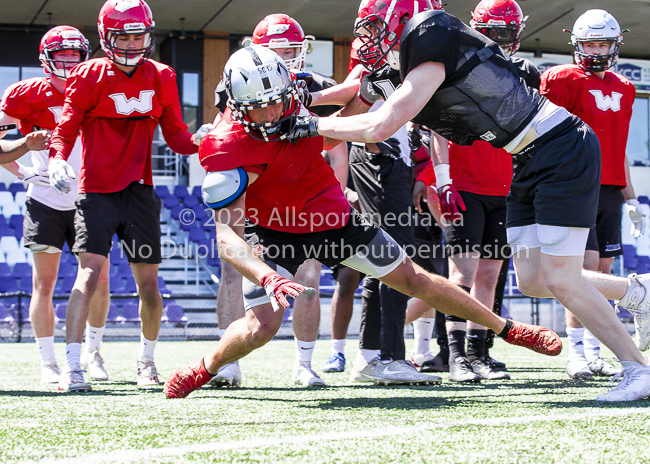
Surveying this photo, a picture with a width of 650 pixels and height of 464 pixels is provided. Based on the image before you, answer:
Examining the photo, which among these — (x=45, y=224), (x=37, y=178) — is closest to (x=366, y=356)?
(x=45, y=224)

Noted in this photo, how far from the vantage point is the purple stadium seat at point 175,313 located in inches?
417

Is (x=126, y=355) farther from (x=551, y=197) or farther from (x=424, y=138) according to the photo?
(x=551, y=197)

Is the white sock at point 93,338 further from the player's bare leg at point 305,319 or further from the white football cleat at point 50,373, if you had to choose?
the player's bare leg at point 305,319

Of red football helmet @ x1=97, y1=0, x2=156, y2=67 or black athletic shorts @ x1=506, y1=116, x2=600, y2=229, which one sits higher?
red football helmet @ x1=97, y1=0, x2=156, y2=67

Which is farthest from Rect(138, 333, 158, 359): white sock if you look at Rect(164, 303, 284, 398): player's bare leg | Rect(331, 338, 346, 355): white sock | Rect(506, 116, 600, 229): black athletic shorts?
Rect(506, 116, 600, 229): black athletic shorts

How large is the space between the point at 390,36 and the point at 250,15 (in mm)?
12656

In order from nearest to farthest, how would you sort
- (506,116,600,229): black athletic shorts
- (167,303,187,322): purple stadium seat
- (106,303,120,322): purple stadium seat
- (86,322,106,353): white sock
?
(506,116,600,229): black athletic shorts → (86,322,106,353): white sock → (106,303,120,322): purple stadium seat → (167,303,187,322): purple stadium seat

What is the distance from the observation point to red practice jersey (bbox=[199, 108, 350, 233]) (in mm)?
3107

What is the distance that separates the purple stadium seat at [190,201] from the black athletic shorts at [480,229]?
10.2 meters

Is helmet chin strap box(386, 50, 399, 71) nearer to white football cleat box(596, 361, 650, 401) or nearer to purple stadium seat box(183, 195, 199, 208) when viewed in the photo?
white football cleat box(596, 361, 650, 401)

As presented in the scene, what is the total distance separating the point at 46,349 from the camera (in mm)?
4594

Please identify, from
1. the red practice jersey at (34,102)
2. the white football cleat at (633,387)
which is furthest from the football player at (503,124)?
the red practice jersey at (34,102)

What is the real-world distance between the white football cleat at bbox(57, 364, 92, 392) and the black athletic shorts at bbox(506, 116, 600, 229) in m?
2.40

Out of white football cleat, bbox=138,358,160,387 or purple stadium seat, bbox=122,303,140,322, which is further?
purple stadium seat, bbox=122,303,140,322
